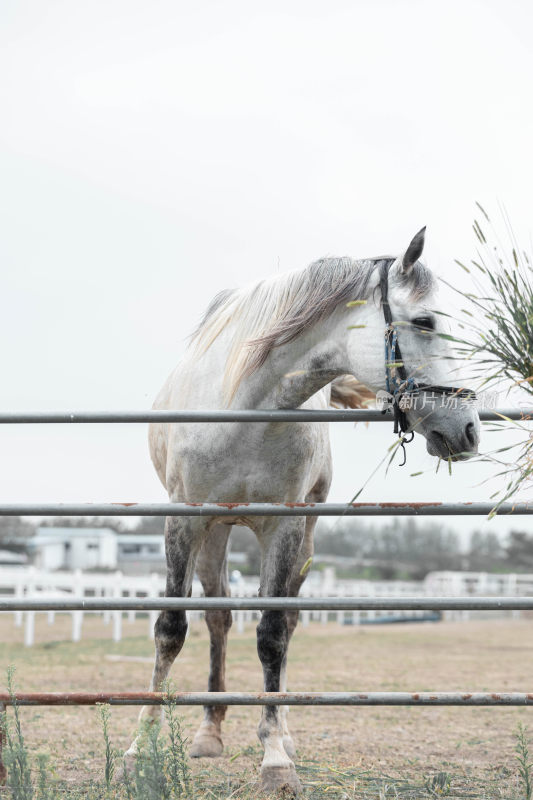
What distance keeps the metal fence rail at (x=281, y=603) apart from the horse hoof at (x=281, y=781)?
0.87 metres

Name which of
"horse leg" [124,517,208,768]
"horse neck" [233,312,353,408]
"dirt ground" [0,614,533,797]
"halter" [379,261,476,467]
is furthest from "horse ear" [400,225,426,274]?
"dirt ground" [0,614,533,797]

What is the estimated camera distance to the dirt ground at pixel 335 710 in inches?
172

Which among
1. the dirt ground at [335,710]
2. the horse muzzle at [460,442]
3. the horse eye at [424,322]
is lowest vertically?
the dirt ground at [335,710]

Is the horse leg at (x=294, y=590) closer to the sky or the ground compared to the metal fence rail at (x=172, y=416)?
closer to the ground

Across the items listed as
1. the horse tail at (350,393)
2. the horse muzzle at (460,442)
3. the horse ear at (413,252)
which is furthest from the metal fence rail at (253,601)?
the horse tail at (350,393)

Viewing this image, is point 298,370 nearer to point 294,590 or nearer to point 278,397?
point 278,397

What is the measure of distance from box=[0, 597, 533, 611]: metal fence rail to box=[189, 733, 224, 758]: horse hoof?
1.70 meters

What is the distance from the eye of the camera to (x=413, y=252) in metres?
3.60

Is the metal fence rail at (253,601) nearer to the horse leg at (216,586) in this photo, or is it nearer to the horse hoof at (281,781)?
the horse hoof at (281,781)

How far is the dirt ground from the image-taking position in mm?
4363

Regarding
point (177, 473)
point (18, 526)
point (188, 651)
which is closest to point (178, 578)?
point (177, 473)

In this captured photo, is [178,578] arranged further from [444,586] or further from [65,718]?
[444,586]

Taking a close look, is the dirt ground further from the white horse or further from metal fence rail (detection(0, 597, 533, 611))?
the white horse

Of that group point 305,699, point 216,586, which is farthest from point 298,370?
point 216,586
